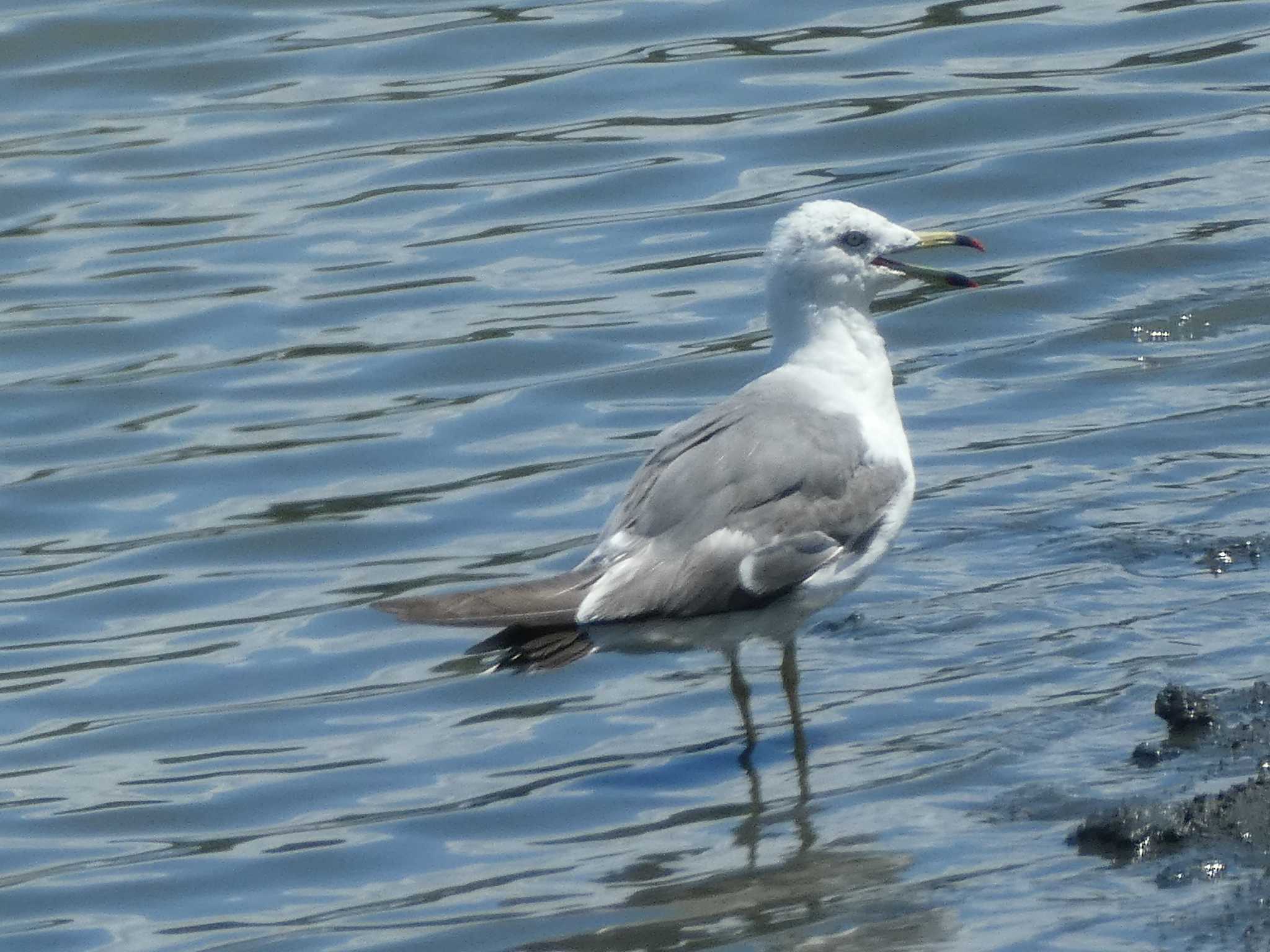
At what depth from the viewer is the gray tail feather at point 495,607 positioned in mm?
5477

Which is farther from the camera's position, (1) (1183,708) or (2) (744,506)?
(2) (744,506)

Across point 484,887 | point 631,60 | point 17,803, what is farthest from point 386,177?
point 484,887

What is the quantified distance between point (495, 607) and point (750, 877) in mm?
880

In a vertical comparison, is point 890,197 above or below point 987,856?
above

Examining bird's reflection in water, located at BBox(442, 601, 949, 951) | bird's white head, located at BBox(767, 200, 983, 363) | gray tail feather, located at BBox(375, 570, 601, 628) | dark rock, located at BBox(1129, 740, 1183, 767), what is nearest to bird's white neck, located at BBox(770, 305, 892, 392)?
bird's white head, located at BBox(767, 200, 983, 363)

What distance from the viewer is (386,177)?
38.5 feet

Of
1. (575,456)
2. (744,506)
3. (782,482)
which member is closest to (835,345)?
(782,482)

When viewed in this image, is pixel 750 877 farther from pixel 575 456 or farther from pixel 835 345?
pixel 575 456

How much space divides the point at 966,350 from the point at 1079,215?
1.61 metres

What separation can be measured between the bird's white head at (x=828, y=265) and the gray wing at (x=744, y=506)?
377 millimetres

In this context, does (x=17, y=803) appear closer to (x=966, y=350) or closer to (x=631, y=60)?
(x=966, y=350)

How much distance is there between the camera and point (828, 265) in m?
6.41

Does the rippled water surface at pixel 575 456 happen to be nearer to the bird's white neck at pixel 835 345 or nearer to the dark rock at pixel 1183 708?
the dark rock at pixel 1183 708

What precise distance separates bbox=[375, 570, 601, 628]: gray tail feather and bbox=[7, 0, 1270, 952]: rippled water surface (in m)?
0.17
